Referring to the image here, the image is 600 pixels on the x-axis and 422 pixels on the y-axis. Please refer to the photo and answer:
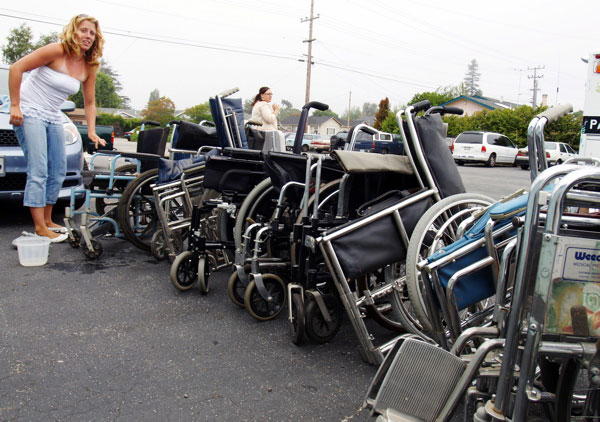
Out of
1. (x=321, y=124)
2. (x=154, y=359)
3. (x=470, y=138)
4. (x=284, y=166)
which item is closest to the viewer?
(x=154, y=359)

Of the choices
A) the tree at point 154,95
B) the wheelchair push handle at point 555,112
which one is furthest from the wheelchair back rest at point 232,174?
the tree at point 154,95

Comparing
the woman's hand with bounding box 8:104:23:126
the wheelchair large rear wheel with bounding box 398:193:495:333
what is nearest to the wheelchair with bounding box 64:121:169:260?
the woman's hand with bounding box 8:104:23:126

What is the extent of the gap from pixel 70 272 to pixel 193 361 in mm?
2237

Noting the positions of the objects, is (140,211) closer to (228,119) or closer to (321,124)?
(228,119)

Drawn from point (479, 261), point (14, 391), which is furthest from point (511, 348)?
point (14, 391)

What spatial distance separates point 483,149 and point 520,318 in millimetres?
24030

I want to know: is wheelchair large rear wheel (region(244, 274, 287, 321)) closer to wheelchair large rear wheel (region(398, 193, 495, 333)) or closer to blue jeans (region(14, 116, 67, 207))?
wheelchair large rear wheel (region(398, 193, 495, 333))

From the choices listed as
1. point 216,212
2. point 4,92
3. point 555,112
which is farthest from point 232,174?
point 4,92

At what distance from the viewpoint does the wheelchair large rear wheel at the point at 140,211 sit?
505 centimetres

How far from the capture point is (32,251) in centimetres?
475

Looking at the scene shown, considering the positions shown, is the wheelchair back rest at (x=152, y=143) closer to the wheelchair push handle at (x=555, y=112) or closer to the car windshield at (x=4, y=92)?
the car windshield at (x=4, y=92)

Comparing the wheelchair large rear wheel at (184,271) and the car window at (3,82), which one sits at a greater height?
the car window at (3,82)

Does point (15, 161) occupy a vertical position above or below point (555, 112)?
below

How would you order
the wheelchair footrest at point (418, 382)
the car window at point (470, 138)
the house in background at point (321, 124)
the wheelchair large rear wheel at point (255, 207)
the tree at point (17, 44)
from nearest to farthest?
the wheelchair footrest at point (418, 382) → the wheelchair large rear wheel at point (255, 207) → the car window at point (470, 138) → the tree at point (17, 44) → the house in background at point (321, 124)
